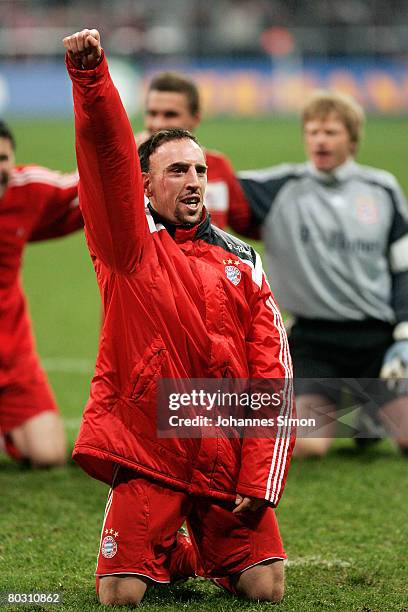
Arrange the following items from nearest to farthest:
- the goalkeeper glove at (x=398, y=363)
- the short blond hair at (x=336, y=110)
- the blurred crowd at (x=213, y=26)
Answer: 1. the goalkeeper glove at (x=398, y=363)
2. the short blond hair at (x=336, y=110)
3. the blurred crowd at (x=213, y=26)

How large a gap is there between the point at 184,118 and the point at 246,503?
2.63 m

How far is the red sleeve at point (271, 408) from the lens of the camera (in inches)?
127

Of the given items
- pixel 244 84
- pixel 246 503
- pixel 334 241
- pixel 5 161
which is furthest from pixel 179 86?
pixel 244 84

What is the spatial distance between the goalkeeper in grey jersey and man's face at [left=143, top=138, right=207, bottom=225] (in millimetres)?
2121

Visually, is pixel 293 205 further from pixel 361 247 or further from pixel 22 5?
pixel 22 5

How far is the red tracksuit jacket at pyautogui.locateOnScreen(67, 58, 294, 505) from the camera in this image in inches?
127

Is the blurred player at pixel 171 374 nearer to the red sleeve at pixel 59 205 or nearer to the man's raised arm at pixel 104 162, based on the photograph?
the man's raised arm at pixel 104 162

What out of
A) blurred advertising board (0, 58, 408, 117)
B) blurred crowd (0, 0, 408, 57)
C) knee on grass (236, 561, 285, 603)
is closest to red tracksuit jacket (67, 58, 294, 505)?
knee on grass (236, 561, 285, 603)

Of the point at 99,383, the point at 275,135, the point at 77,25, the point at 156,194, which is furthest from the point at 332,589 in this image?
the point at 77,25

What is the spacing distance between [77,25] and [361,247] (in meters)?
22.3

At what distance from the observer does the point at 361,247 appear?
552 centimetres

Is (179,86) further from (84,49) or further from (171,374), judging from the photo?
(84,49)

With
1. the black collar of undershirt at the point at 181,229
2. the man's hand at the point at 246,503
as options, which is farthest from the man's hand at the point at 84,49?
the man's hand at the point at 246,503

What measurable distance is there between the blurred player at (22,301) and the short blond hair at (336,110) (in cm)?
125
